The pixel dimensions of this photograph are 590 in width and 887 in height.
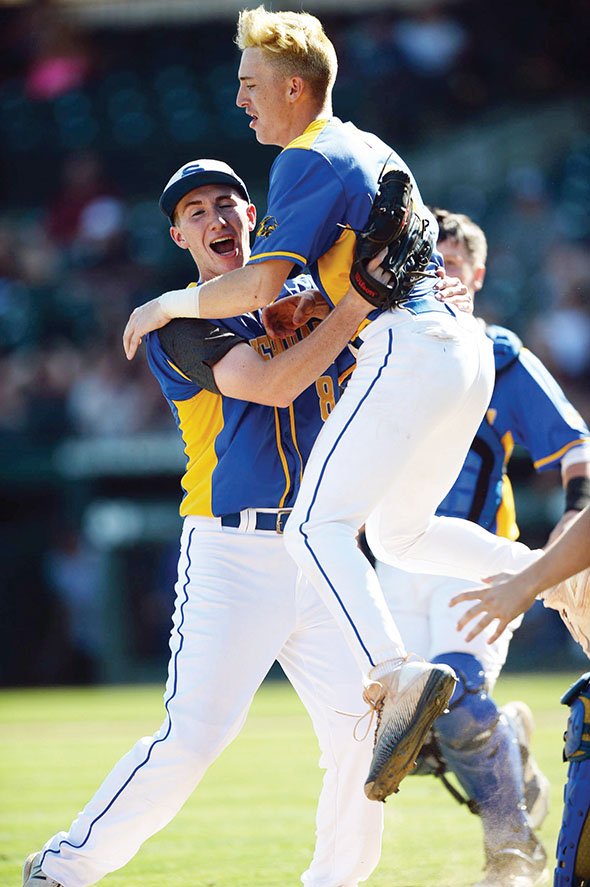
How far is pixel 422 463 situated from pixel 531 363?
1.52 m

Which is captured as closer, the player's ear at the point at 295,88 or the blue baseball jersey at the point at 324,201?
the blue baseball jersey at the point at 324,201

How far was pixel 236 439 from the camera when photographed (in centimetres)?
434

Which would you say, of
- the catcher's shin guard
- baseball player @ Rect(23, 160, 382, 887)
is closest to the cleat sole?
the catcher's shin guard

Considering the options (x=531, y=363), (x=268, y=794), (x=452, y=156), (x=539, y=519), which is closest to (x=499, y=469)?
(x=531, y=363)

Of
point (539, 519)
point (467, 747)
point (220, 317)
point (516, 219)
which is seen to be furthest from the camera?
point (516, 219)

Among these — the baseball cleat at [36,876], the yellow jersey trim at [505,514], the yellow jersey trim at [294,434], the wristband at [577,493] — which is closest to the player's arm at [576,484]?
the wristband at [577,493]

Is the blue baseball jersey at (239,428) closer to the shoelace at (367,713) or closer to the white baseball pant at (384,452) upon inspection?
the white baseball pant at (384,452)

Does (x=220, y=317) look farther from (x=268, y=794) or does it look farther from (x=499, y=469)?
(x=268, y=794)

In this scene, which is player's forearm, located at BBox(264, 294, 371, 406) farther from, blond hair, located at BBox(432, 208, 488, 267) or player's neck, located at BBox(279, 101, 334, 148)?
blond hair, located at BBox(432, 208, 488, 267)

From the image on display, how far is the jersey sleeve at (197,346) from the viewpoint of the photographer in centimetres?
423

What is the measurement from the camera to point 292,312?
435cm

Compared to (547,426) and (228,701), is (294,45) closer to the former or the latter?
(547,426)

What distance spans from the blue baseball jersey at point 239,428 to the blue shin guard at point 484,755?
1.20 meters

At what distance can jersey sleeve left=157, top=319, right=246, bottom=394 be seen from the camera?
4.23 metres
